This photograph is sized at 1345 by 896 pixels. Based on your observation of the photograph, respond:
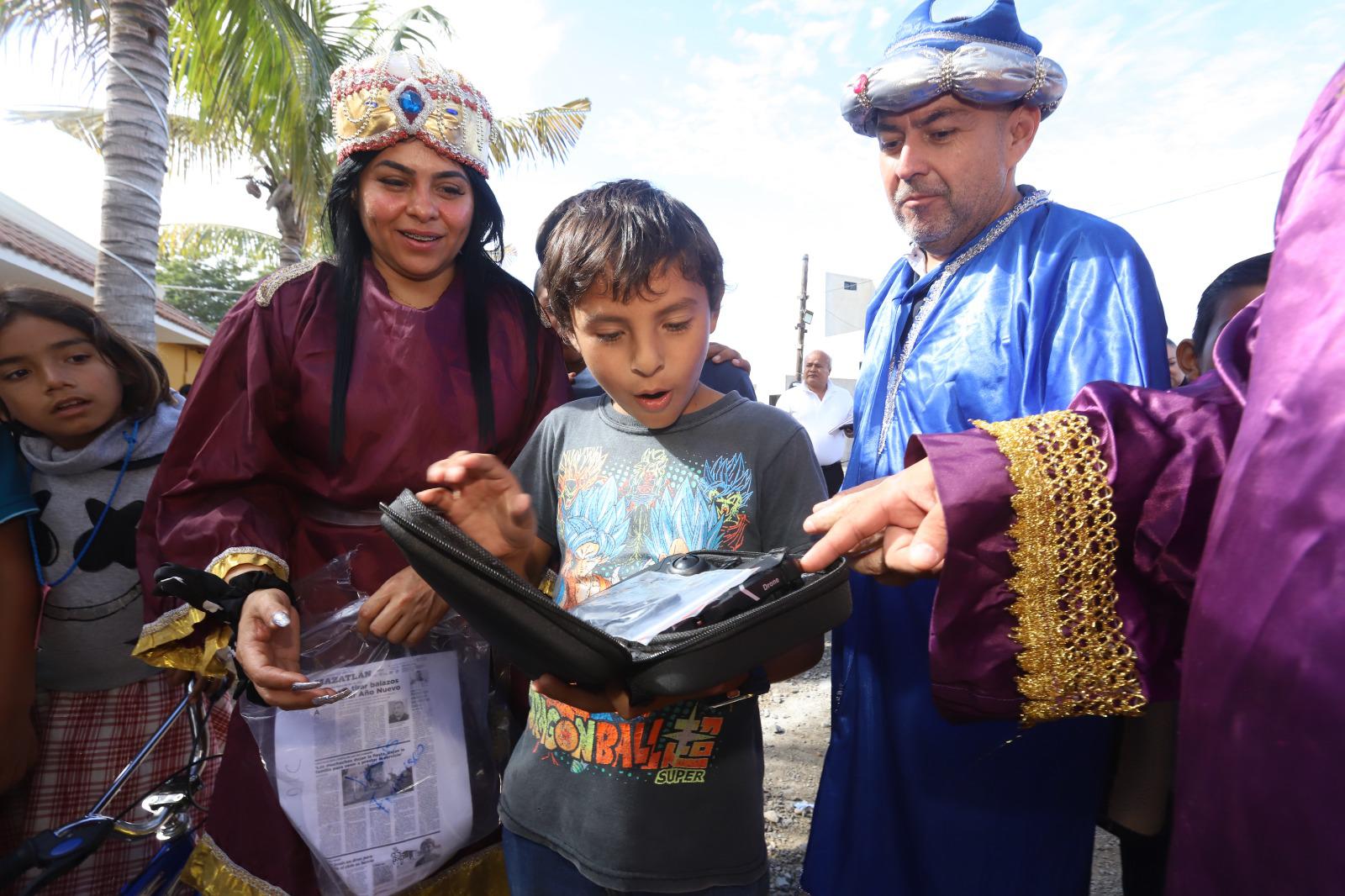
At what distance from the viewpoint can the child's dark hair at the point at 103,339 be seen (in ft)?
6.31

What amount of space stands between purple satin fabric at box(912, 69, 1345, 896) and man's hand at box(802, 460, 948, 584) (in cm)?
4

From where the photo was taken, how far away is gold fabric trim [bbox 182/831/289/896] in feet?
4.95

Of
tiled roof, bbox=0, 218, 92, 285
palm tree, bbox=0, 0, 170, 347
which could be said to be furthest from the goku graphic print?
tiled roof, bbox=0, 218, 92, 285


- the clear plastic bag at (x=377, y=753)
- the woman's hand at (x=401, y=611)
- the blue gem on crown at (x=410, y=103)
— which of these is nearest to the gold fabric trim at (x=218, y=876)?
the clear plastic bag at (x=377, y=753)

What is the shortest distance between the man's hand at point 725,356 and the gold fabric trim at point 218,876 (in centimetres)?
157

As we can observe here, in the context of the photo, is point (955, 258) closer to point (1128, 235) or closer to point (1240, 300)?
point (1128, 235)

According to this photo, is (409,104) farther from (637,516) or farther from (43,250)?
(43,250)

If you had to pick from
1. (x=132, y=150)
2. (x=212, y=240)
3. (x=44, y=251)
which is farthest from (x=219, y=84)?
(x=212, y=240)

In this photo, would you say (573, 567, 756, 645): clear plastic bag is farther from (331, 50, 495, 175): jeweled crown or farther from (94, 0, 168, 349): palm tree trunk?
(94, 0, 168, 349): palm tree trunk

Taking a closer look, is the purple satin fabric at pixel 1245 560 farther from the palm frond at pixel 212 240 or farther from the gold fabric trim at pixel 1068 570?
the palm frond at pixel 212 240

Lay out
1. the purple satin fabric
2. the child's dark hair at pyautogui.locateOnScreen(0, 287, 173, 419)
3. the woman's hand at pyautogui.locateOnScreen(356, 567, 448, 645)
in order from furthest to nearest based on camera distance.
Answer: the child's dark hair at pyautogui.locateOnScreen(0, 287, 173, 419), the woman's hand at pyautogui.locateOnScreen(356, 567, 448, 645), the purple satin fabric

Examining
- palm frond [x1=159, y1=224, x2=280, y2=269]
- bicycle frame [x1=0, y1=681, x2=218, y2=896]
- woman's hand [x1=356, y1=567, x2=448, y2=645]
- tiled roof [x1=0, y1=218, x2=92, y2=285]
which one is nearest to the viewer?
bicycle frame [x1=0, y1=681, x2=218, y2=896]

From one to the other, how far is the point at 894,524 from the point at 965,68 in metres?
1.12

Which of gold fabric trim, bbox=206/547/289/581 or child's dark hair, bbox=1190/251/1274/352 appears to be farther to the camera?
child's dark hair, bbox=1190/251/1274/352
